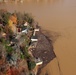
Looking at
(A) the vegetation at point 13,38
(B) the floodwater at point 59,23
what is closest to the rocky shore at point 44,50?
(B) the floodwater at point 59,23

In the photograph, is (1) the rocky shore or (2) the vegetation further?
(1) the rocky shore

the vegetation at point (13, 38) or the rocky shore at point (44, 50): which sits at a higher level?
the vegetation at point (13, 38)

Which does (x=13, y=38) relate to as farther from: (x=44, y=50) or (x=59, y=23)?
(x=59, y=23)

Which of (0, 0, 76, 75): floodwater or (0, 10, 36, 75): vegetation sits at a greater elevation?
(0, 10, 36, 75): vegetation

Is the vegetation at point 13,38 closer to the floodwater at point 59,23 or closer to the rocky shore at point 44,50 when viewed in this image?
the rocky shore at point 44,50

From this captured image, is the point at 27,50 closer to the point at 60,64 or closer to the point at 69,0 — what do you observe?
the point at 60,64

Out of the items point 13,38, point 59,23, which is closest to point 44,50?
point 13,38

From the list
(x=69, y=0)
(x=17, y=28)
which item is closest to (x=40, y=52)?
(x=17, y=28)

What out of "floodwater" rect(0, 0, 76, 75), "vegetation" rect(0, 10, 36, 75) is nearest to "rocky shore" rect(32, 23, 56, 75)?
"floodwater" rect(0, 0, 76, 75)

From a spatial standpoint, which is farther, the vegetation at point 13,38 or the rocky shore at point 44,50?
the rocky shore at point 44,50

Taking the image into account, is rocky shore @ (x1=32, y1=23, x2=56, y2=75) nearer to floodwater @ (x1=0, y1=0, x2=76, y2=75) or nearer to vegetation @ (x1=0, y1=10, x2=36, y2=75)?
floodwater @ (x1=0, y1=0, x2=76, y2=75)
